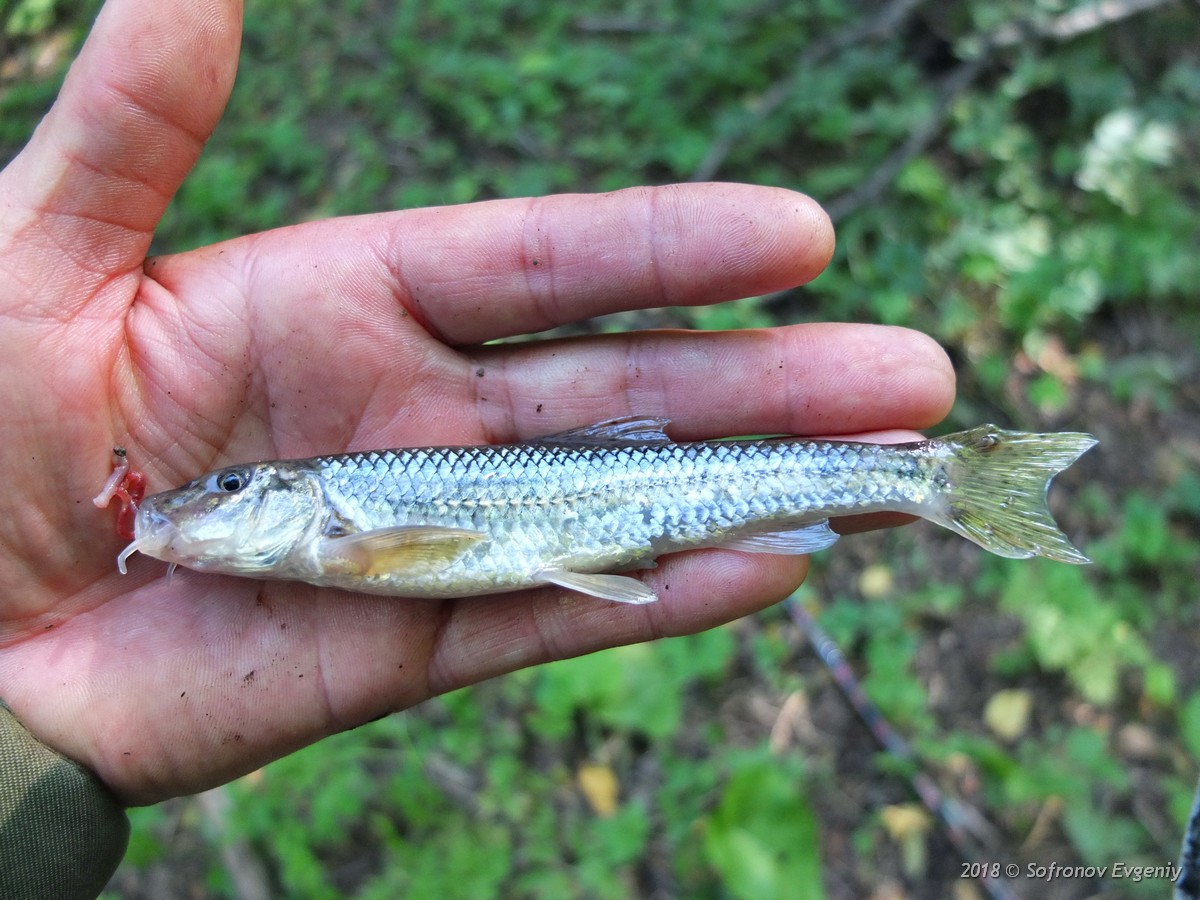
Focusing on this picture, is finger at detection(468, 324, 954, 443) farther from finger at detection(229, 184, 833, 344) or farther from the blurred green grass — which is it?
the blurred green grass

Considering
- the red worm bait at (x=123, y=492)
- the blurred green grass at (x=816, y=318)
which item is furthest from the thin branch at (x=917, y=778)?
the red worm bait at (x=123, y=492)

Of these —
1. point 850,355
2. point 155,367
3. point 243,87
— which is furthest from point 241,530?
point 243,87

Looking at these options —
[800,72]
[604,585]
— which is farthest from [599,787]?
[800,72]

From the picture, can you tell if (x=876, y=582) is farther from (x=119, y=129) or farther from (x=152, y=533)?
(x=119, y=129)

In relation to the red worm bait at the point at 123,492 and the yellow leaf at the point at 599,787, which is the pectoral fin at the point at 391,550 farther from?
the yellow leaf at the point at 599,787

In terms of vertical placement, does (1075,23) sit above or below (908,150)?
above
